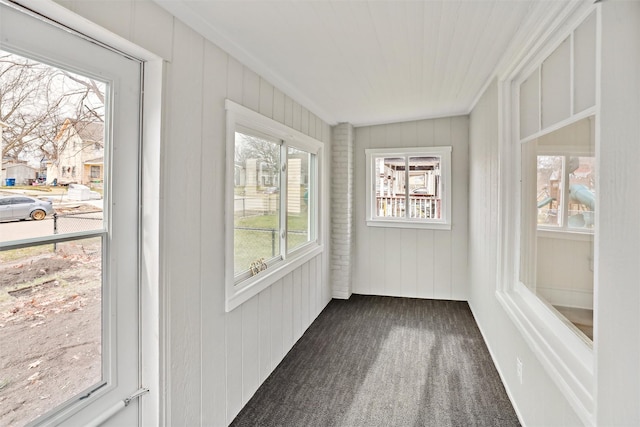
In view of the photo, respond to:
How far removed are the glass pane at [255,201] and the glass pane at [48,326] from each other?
3.29ft

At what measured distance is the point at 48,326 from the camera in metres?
1.18

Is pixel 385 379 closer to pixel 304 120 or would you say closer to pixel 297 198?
pixel 297 198

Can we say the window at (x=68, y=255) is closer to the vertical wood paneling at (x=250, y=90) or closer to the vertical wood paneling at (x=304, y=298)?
the vertical wood paneling at (x=250, y=90)

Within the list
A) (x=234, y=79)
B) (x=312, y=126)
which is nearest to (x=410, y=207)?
(x=312, y=126)

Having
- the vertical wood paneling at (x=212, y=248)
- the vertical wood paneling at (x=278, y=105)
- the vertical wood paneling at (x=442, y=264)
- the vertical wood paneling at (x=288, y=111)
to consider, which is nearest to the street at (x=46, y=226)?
the vertical wood paneling at (x=212, y=248)

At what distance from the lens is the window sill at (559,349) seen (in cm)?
131

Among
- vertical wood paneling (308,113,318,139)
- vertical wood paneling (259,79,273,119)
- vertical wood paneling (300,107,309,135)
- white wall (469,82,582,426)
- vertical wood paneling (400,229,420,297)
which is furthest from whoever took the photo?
vertical wood paneling (400,229,420,297)

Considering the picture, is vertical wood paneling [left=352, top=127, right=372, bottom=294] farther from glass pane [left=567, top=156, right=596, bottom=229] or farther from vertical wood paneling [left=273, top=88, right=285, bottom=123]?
glass pane [left=567, top=156, right=596, bottom=229]

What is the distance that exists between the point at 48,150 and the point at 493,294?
122 inches

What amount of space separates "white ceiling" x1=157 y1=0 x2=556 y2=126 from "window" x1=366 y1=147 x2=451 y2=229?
55.4 inches

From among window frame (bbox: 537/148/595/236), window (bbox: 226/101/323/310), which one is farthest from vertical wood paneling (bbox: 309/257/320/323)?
window frame (bbox: 537/148/595/236)

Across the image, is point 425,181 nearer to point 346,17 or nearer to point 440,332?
point 440,332

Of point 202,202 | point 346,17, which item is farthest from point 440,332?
point 346,17

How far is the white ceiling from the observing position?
5.38 feet
